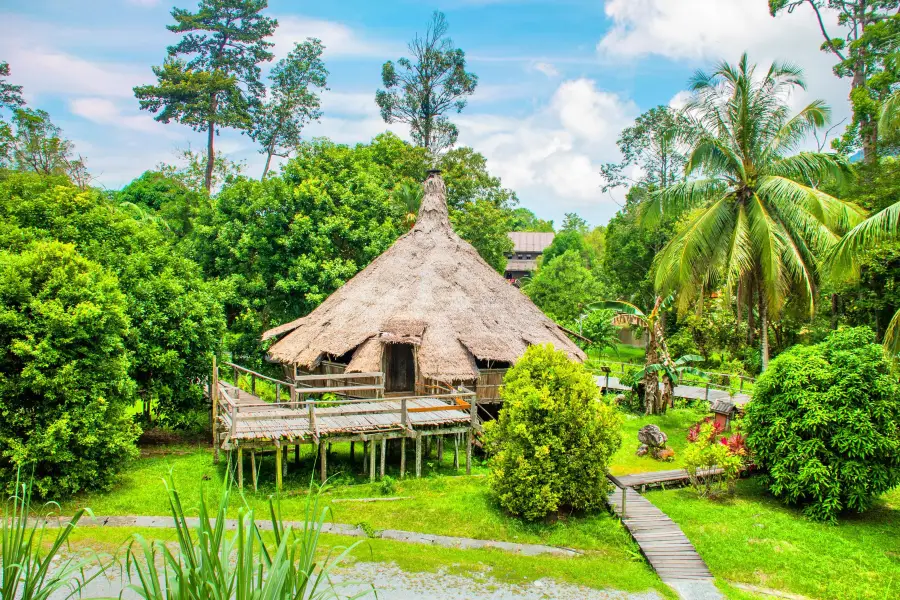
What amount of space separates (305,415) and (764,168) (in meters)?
16.1

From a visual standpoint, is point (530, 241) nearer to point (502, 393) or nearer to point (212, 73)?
point (212, 73)

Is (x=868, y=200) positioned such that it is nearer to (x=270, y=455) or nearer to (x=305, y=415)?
(x=305, y=415)

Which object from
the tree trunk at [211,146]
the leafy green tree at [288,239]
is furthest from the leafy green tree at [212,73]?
the leafy green tree at [288,239]

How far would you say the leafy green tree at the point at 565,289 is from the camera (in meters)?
38.4

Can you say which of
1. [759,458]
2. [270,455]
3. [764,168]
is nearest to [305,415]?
[270,455]

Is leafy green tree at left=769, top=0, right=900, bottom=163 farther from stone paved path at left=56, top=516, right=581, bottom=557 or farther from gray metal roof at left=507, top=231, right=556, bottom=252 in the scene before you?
gray metal roof at left=507, top=231, right=556, bottom=252

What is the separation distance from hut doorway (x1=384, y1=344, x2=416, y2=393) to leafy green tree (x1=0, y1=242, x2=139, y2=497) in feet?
26.7

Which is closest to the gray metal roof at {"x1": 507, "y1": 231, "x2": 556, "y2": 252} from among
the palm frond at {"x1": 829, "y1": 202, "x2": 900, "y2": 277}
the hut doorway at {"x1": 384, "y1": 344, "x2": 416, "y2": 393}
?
the hut doorway at {"x1": 384, "y1": 344, "x2": 416, "y2": 393}

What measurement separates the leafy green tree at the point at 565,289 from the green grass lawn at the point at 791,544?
24033 mm

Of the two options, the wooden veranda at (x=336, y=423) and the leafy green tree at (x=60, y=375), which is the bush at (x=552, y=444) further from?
the leafy green tree at (x=60, y=375)

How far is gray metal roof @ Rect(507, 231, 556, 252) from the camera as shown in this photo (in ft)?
237

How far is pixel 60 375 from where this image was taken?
13.2 meters

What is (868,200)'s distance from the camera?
21.8 meters

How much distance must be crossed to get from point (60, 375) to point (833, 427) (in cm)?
1648
